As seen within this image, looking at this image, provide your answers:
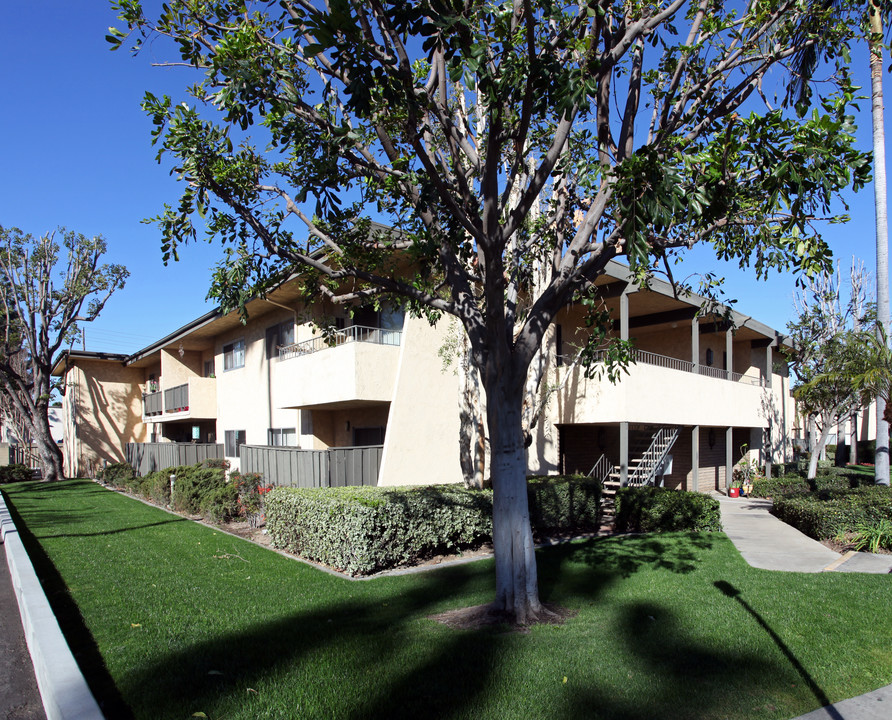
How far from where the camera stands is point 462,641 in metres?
6.13

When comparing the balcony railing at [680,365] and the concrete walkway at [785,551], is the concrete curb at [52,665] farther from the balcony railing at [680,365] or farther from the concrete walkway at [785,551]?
the balcony railing at [680,365]

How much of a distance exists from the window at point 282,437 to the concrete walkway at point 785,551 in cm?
1186

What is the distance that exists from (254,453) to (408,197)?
12106mm

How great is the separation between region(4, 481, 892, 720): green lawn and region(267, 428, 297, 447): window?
861cm

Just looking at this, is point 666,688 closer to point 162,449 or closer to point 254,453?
point 254,453

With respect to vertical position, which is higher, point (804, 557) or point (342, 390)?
point (342, 390)

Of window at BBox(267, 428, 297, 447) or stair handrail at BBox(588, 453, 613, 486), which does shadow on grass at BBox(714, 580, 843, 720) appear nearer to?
stair handrail at BBox(588, 453, 613, 486)

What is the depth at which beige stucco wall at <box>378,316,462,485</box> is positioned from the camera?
597 inches

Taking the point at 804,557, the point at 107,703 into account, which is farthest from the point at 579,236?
the point at 804,557

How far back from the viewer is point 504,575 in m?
6.86

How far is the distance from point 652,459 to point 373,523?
1147 cm

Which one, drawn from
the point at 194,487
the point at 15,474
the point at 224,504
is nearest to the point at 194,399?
the point at 194,487

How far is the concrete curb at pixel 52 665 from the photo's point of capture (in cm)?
412

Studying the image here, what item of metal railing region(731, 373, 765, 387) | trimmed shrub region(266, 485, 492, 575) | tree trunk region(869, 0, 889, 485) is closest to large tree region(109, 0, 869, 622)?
trimmed shrub region(266, 485, 492, 575)
